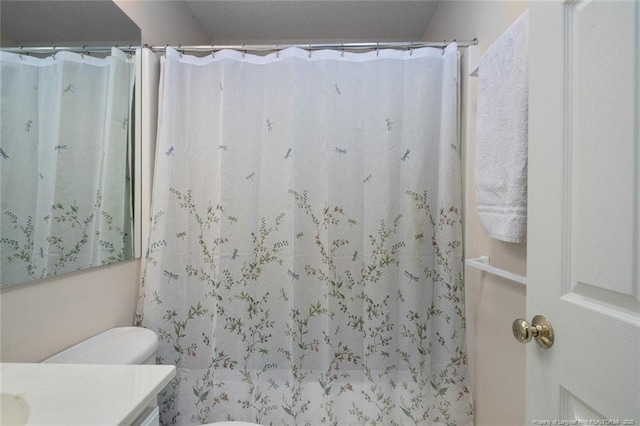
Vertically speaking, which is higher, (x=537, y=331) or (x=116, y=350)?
(x=537, y=331)

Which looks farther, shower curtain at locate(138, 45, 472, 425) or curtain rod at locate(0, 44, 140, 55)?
shower curtain at locate(138, 45, 472, 425)

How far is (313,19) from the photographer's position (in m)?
1.69

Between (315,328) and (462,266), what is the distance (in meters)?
0.75

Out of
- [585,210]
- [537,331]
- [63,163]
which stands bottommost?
[537,331]

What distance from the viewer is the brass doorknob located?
0.57 meters

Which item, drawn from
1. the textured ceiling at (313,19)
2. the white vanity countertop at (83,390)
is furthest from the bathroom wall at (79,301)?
the textured ceiling at (313,19)

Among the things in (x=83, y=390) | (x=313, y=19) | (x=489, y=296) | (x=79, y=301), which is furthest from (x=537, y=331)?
(x=313, y=19)

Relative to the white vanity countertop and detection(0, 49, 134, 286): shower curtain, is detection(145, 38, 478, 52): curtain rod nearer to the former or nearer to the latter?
detection(0, 49, 134, 286): shower curtain

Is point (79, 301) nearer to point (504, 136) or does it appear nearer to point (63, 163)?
point (63, 163)

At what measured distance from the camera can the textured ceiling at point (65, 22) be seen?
27.7 inches

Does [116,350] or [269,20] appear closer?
[116,350]

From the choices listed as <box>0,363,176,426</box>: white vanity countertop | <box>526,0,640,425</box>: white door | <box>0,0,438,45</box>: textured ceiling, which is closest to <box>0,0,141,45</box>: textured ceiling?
<box>0,0,438,45</box>: textured ceiling

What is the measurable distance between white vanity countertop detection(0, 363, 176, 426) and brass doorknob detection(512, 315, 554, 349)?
0.84 metres

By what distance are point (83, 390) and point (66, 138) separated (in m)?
A: 0.78
